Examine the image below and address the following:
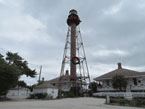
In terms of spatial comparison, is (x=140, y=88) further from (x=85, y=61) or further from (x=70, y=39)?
(x=70, y=39)

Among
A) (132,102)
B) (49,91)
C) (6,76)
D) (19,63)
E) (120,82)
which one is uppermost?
(19,63)

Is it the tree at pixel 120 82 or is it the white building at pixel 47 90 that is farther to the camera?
the white building at pixel 47 90

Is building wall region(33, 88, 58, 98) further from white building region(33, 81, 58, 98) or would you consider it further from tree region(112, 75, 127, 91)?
tree region(112, 75, 127, 91)

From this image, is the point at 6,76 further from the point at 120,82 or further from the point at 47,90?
the point at 120,82

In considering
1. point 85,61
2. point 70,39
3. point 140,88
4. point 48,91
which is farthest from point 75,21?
point 140,88

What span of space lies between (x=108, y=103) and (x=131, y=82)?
51.0ft

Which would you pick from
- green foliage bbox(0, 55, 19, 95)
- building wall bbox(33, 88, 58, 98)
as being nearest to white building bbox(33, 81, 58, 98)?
building wall bbox(33, 88, 58, 98)

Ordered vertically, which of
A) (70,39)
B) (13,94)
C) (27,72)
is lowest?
(13,94)

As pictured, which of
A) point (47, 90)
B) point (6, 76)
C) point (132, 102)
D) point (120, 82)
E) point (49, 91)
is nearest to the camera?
point (132, 102)

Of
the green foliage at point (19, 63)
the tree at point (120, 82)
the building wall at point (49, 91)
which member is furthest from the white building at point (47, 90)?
the tree at point (120, 82)

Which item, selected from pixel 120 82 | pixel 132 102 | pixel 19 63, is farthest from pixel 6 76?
pixel 120 82

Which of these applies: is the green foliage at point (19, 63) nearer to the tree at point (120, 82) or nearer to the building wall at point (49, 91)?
the building wall at point (49, 91)

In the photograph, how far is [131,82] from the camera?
26219mm

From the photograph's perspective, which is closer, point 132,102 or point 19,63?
point 132,102
